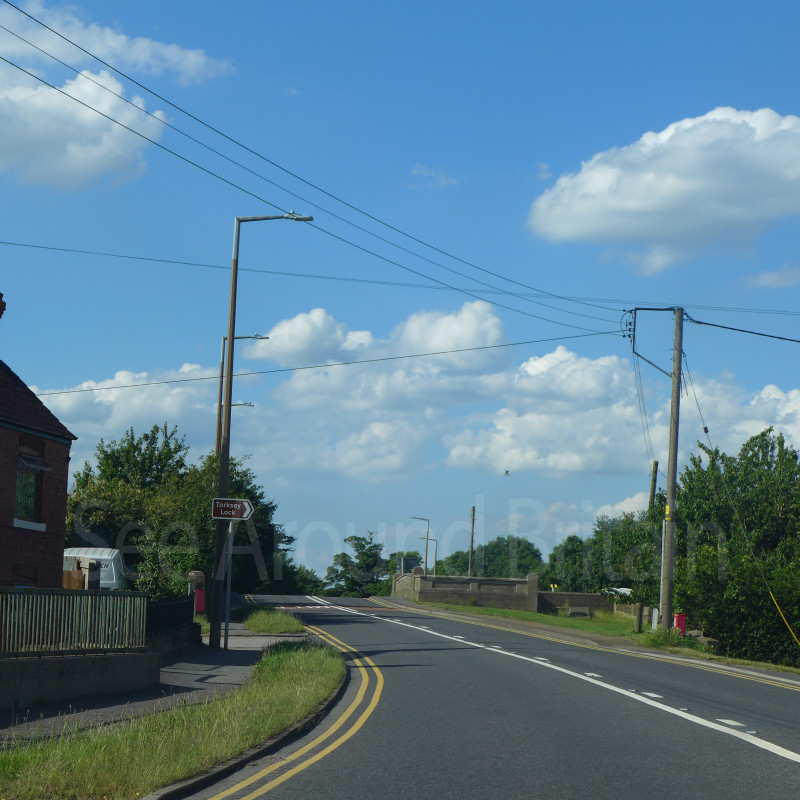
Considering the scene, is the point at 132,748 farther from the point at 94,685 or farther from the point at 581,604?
the point at 581,604

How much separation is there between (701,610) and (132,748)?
25.8 m

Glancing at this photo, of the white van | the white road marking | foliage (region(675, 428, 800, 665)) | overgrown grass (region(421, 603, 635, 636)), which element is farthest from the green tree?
the white road marking

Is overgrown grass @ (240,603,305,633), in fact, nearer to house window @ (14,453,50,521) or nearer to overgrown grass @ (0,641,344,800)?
house window @ (14,453,50,521)

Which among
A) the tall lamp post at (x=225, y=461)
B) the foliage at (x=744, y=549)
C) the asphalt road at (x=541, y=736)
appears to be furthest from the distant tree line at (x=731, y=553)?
the tall lamp post at (x=225, y=461)

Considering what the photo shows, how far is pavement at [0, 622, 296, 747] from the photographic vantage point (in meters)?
11.9

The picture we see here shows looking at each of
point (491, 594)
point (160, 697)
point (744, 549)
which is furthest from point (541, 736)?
point (491, 594)

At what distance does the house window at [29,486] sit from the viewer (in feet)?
78.9

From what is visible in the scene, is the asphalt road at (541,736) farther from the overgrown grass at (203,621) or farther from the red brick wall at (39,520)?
the overgrown grass at (203,621)

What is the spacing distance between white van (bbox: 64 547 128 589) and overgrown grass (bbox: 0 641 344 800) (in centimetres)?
1540

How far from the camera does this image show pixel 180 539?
33594 mm

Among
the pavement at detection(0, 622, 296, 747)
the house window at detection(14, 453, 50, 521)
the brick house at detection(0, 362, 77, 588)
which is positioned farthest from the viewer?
the house window at detection(14, 453, 50, 521)

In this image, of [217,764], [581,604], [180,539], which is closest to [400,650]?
[180,539]

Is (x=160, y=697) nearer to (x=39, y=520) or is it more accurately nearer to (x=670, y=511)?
(x=39, y=520)

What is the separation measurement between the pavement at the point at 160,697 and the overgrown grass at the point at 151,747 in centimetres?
67
